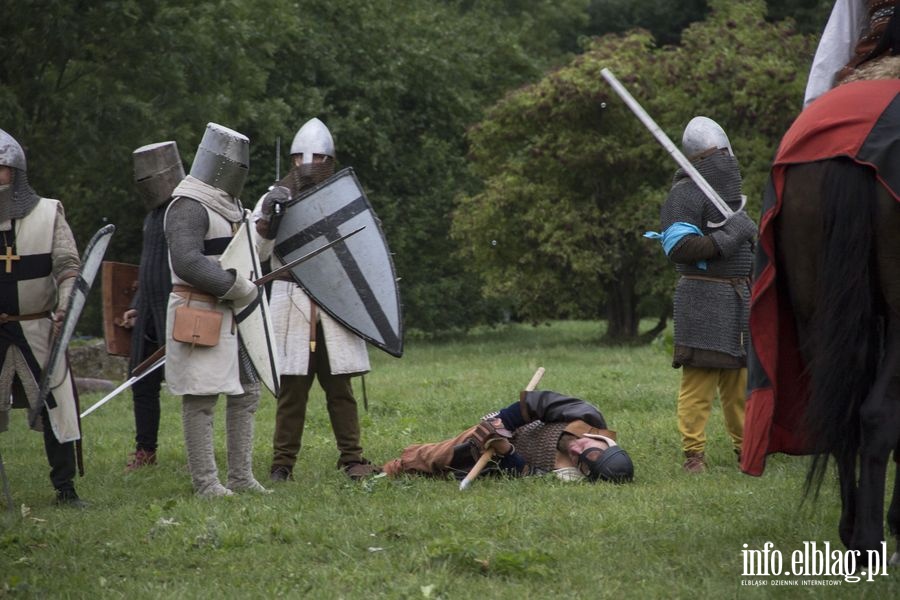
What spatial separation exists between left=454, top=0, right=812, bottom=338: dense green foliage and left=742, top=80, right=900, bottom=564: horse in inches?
535

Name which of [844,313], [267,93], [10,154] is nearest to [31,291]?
[10,154]

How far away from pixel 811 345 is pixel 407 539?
6.03 ft

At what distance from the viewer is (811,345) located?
4520 mm

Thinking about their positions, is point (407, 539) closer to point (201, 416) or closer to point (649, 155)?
point (201, 416)

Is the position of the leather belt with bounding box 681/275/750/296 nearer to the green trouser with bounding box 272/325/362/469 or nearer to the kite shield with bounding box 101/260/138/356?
the green trouser with bounding box 272/325/362/469

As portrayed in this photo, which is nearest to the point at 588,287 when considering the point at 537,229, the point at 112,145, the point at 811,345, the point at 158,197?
the point at 537,229

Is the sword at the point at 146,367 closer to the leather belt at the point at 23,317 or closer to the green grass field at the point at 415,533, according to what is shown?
the green grass field at the point at 415,533

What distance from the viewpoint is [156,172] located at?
7852 millimetres

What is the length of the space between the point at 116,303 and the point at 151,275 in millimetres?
592

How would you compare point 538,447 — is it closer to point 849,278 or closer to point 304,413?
point 304,413

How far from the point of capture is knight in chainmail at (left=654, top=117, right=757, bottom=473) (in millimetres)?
6902

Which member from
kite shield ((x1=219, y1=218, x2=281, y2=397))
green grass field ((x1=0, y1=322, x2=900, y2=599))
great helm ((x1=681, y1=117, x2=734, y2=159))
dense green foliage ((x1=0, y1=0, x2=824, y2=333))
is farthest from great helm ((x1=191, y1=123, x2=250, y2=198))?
dense green foliage ((x1=0, y1=0, x2=824, y2=333))

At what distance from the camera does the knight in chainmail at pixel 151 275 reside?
7871 millimetres

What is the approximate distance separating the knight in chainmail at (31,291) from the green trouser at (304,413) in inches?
46.8
